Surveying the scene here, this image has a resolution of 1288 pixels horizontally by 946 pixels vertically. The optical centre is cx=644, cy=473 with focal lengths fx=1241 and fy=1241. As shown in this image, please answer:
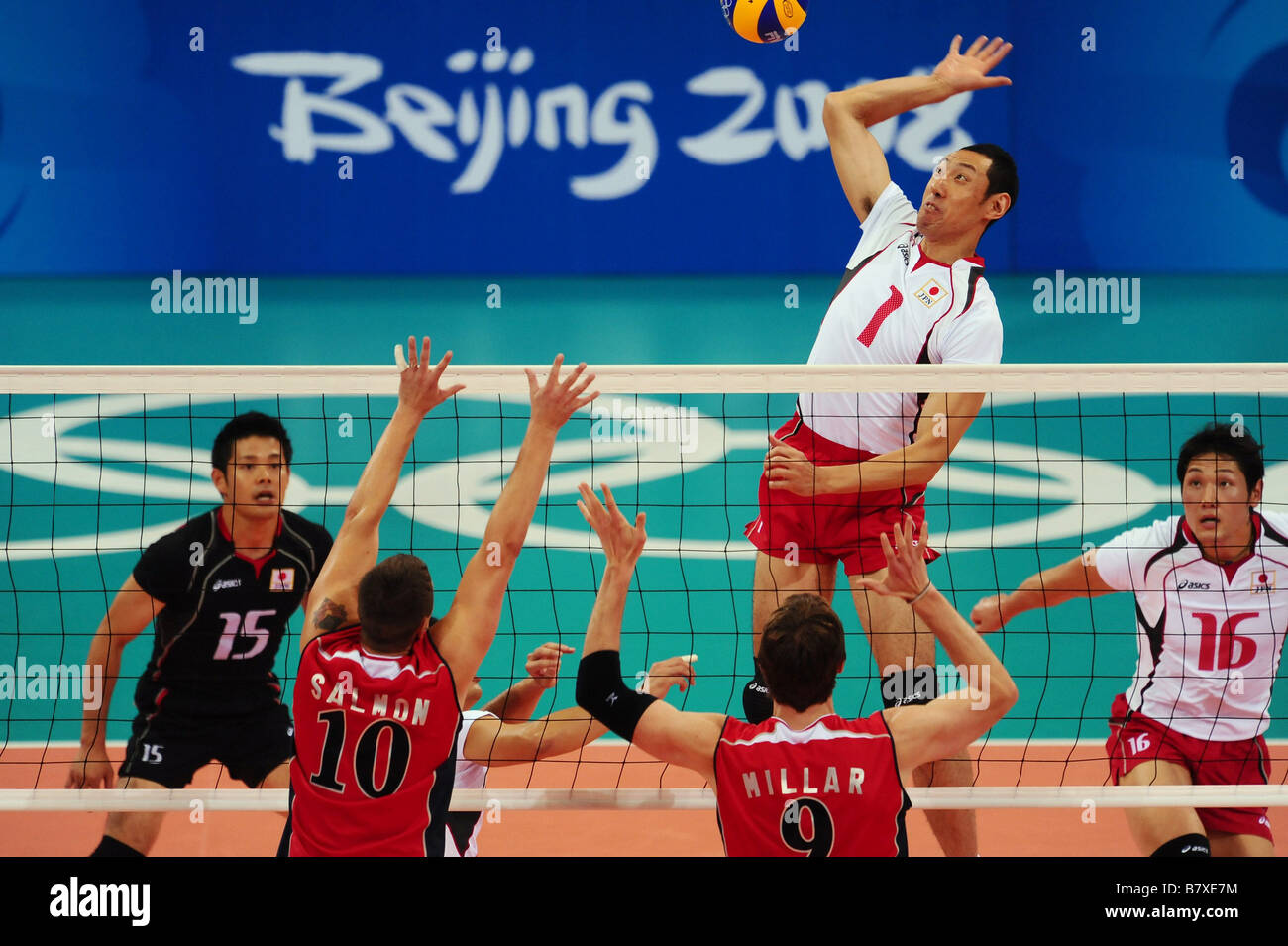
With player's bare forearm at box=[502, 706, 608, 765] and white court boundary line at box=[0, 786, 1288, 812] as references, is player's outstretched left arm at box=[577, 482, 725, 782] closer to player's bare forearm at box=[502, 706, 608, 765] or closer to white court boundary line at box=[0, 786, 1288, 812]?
player's bare forearm at box=[502, 706, 608, 765]

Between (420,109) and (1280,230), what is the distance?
5.17 m

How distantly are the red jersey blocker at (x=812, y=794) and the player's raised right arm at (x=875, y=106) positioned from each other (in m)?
2.69

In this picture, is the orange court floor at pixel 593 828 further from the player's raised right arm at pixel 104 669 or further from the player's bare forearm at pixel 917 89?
the player's bare forearm at pixel 917 89

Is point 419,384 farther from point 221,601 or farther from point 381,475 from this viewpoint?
point 221,601

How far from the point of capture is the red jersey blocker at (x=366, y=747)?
3391 mm

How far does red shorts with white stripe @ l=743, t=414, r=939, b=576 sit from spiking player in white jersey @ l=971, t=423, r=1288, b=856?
1.45ft

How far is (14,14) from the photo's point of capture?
290 inches

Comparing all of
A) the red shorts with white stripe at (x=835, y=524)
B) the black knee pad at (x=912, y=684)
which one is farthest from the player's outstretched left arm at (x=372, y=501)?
the black knee pad at (x=912, y=684)

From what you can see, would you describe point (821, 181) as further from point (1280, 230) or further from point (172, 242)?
point (172, 242)

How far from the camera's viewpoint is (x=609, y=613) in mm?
3443

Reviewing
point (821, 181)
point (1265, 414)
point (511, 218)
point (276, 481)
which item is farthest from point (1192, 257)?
point (276, 481)
